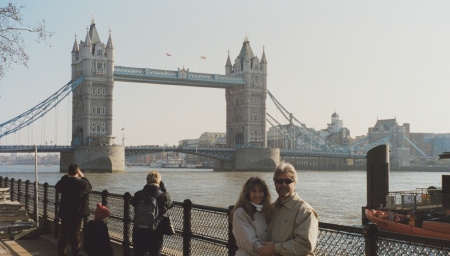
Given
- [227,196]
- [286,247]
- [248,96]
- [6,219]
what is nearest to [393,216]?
[6,219]

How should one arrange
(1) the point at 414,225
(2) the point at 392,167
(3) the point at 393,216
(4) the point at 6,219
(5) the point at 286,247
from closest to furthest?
1. (5) the point at 286,247
2. (4) the point at 6,219
3. (1) the point at 414,225
4. (3) the point at 393,216
5. (2) the point at 392,167

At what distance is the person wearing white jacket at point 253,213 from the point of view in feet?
11.1

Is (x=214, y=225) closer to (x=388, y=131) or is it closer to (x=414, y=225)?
(x=414, y=225)

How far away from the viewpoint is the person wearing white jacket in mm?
3398

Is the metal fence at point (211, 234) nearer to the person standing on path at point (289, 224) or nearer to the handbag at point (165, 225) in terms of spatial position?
the handbag at point (165, 225)

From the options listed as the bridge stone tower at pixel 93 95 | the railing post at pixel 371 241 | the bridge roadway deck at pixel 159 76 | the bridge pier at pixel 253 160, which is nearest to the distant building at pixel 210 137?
→ the bridge roadway deck at pixel 159 76

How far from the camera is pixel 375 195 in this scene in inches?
663

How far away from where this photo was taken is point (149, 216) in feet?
15.8

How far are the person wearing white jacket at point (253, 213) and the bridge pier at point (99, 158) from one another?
61549mm

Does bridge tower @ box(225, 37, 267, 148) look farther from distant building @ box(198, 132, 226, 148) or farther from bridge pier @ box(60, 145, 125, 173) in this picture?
distant building @ box(198, 132, 226, 148)

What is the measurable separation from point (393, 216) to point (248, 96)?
2774 inches

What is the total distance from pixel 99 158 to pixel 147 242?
60994 millimetres

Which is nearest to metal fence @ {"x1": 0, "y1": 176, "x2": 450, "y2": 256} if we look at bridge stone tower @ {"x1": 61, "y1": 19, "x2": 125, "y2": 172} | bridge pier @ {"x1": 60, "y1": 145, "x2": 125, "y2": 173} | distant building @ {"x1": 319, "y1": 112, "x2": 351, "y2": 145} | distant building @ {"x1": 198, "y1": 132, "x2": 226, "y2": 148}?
bridge pier @ {"x1": 60, "y1": 145, "x2": 125, "y2": 173}

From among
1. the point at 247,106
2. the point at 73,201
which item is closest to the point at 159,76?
the point at 247,106
